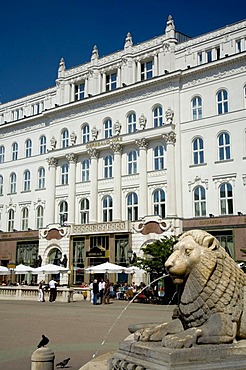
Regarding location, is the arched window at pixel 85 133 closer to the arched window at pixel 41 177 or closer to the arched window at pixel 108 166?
the arched window at pixel 108 166

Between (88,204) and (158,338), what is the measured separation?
4563 cm

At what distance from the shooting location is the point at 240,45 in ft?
142

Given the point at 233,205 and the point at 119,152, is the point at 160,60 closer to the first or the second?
the point at 119,152

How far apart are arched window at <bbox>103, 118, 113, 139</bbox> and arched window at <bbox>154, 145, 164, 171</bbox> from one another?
20.5 ft

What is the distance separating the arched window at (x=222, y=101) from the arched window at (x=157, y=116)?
240 inches

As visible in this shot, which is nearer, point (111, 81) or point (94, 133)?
point (94, 133)

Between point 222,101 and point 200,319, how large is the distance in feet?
130

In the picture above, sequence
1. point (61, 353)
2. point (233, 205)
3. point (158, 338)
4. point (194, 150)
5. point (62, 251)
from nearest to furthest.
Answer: point (158, 338) < point (61, 353) < point (233, 205) < point (194, 150) < point (62, 251)

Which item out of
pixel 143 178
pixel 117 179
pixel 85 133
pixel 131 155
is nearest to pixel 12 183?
pixel 85 133

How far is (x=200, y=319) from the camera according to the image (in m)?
6.20

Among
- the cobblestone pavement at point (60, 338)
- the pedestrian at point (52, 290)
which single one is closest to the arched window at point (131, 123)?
the pedestrian at point (52, 290)

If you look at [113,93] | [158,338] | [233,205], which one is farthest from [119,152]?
[158,338]

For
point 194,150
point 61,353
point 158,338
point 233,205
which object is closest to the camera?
point 158,338

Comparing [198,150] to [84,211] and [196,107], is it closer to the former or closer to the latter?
[196,107]
